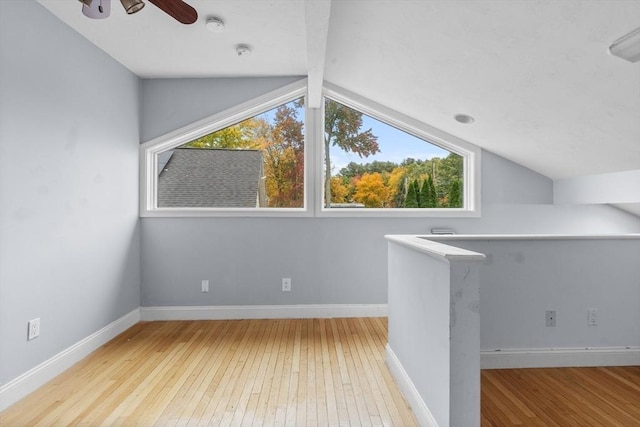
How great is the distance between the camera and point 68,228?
2.69 meters

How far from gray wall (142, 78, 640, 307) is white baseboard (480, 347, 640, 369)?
1423mm

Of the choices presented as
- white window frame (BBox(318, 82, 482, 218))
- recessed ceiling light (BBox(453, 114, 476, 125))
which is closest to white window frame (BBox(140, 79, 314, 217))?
white window frame (BBox(318, 82, 482, 218))

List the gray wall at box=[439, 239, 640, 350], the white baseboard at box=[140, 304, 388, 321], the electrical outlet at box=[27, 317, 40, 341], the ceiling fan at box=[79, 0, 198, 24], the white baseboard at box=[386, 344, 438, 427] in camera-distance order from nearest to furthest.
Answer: the ceiling fan at box=[79, 0, 198, 24]
the white baseboard at box=[386, 344, 438, 427]
the electrical outlet at box=[27, 317, 40, 341]
the gray wall at box=[439, 239, 640, 350]
the white baseboard at box=[140, 304, 388, 321]

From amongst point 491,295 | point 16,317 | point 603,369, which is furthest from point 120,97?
point 603,369

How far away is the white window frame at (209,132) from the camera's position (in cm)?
380

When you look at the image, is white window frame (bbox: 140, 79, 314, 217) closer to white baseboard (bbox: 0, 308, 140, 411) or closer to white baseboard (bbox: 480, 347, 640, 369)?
white baseboard (bbox: 0, 308, 140, 411)

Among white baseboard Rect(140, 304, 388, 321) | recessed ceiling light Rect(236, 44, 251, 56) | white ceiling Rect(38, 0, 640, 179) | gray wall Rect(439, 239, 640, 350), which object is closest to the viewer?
white ceiling Rect(38, 0, 640, 179)

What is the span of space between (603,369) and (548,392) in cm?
65

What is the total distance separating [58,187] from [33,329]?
0.94 m

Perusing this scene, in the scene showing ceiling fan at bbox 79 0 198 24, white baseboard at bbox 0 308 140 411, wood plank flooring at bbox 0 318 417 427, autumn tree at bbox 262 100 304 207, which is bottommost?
wood plank flooring at bbox 0 318 417 427

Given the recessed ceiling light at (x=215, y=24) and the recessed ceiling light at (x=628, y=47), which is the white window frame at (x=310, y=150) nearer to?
the recessed ceiling light at (x=215, y=24)

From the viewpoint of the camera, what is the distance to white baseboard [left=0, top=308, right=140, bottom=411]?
7.09 feet

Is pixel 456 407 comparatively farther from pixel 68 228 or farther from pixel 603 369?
pixel 68 228

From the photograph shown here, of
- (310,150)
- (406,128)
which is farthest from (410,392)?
(406,128)
